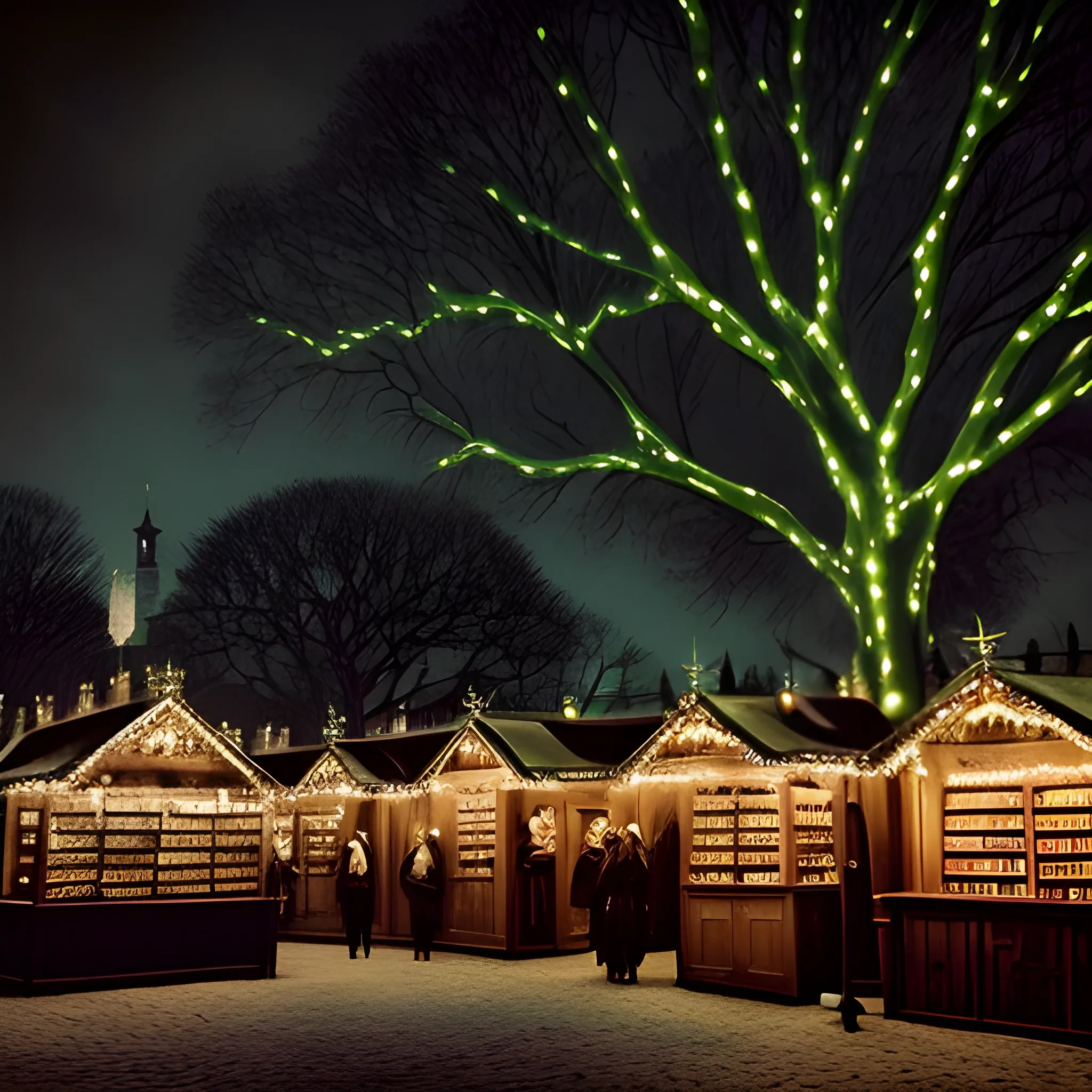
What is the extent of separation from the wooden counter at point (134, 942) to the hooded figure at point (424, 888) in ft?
8.29

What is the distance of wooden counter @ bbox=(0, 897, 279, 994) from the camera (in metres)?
15.6

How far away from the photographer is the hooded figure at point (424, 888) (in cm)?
1930

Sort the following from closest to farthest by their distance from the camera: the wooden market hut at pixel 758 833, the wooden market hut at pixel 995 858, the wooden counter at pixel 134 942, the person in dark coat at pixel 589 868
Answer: the wooden market hut at pixel 995 858
the wooden market hut at pixel 758 833
the wooden counter at pixel 134 942
the person in dark coat at pixel 589 868

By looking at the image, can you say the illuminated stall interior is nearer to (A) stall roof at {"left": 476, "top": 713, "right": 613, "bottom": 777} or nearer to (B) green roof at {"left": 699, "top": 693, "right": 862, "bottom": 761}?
(A) stall roof at {"left": 476, "top": 713, "right": 613, "bottom": 777}

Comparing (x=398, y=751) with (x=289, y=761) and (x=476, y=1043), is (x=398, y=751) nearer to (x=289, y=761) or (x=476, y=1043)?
(x=289, y=761)

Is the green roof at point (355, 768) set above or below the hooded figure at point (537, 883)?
above

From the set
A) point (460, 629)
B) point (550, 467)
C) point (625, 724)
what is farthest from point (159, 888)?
point (460, 629)

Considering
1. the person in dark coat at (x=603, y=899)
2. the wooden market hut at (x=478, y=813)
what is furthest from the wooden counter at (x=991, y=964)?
the wooden market hut at (x=478, y=813)

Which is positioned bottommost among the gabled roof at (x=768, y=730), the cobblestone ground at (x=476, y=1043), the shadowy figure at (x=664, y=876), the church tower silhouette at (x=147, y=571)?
the cobblestone ground at (x=476, y=1043)

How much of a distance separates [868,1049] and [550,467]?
14094mm

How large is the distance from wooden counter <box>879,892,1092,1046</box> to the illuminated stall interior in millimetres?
8356

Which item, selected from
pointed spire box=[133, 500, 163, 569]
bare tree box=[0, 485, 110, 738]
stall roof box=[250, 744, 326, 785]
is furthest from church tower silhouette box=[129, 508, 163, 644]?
stall roof box=[250, 744, 326, 785]

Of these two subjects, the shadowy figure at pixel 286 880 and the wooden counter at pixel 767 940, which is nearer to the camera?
the wooden counter at pixel 767 940

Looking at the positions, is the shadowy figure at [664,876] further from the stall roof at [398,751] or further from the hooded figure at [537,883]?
the stall roof at [398,751]
